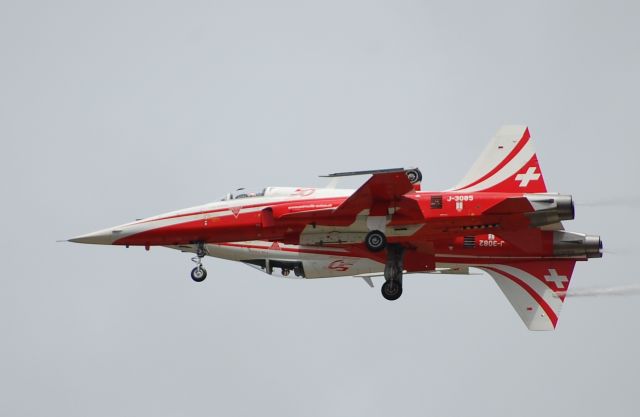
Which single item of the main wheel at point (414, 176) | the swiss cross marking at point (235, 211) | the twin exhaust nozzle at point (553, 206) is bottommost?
the twin exhaust nozzle at point (553, 206)

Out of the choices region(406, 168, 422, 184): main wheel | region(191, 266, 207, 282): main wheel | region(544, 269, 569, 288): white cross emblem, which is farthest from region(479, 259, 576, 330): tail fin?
region(191, 266, 207, 282): main wheel

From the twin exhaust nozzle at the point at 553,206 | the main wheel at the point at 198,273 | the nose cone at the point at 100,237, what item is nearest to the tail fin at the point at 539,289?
the twin exhaust nozzle at the point at 553,206

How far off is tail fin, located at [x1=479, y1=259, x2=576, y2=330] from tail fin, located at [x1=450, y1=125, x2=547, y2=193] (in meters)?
3.64

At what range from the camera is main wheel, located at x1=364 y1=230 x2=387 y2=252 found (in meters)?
37.6

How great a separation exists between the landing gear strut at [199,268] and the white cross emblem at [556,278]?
10.2 m

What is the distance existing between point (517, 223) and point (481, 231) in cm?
109

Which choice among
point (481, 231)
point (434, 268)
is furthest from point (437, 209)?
point (434, 268)

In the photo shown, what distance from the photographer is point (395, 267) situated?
131 feet

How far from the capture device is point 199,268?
39.3 meters

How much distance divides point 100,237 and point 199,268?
9.85 ft

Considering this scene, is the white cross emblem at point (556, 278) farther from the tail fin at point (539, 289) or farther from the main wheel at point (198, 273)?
the main wheel at point (198, 273)

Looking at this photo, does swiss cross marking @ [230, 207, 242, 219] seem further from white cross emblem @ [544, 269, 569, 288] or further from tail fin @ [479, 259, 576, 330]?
white cross emblem @ [544, 269, 569, 288]

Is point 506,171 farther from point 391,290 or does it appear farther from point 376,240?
point 391,290

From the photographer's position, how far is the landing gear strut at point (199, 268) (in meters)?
39.2
